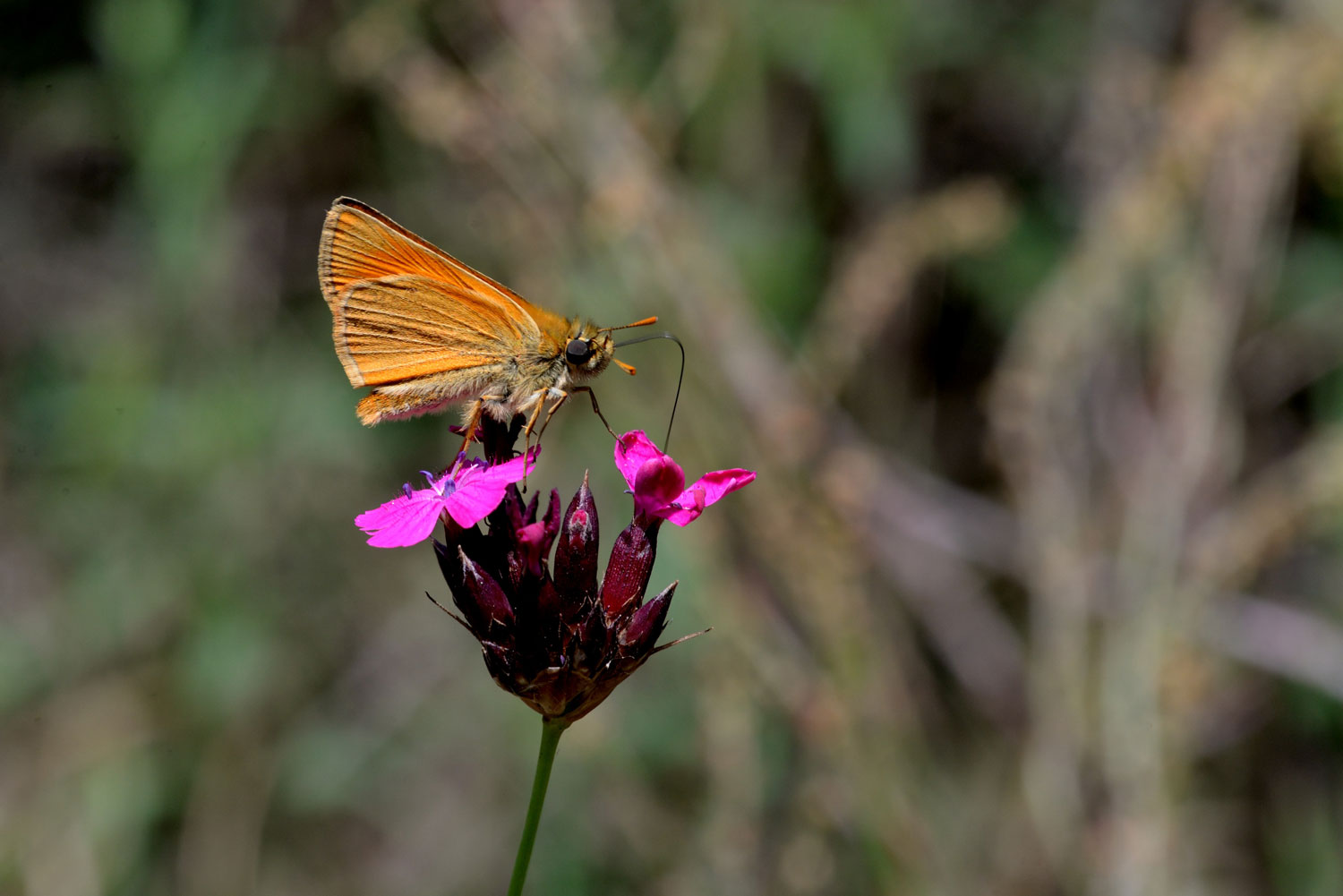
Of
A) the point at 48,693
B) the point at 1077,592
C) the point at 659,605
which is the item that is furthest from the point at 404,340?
the point at 48,693

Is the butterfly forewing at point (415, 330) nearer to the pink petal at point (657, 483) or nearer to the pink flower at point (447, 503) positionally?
the pink flower at point (447, 503)

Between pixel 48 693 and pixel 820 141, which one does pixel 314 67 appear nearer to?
pixel 820 141

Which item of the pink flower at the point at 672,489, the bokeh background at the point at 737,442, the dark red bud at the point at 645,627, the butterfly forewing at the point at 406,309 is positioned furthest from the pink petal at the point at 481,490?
the bokeh background at the point at 737,442

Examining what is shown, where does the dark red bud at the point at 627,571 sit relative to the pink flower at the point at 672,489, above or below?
below

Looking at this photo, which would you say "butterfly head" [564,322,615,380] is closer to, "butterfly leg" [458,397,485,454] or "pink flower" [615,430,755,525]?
"butterfly leg" [458,397,485,454]

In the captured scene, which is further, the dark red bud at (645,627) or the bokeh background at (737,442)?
the bokeh background at (737,442)

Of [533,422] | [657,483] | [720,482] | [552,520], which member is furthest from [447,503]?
[720,482]
